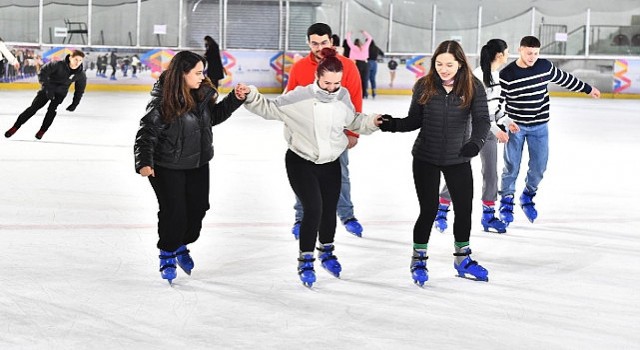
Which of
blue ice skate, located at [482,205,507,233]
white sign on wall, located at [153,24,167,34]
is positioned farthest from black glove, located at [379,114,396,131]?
white sign on wall, located at [153,24,167,34]

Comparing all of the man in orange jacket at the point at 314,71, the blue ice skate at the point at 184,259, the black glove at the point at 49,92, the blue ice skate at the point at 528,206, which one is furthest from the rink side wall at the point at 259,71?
the blue ice skate at the point at 184,259

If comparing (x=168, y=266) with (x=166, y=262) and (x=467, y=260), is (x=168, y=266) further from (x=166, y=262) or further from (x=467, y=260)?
(x=467, y=260)

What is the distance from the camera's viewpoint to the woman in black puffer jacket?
14.5 feet

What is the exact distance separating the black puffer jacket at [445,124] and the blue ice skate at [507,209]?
63.7 inches

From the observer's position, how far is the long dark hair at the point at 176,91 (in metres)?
4.27

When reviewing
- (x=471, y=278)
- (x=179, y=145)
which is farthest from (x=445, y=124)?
(x=179, y=145)

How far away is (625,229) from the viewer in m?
6.00

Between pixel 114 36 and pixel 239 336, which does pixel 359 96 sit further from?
pixel 114 36

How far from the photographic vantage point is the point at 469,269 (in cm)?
455

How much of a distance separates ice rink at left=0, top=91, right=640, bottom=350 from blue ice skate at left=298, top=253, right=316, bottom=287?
0.05 m

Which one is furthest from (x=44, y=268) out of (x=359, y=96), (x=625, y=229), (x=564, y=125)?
(x=564, y=125)

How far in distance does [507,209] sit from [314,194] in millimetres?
1976

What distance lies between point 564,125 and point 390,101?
5.81 metres

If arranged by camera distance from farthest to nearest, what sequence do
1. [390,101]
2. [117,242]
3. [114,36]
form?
[114,36] < [390,101] < [117,242]
